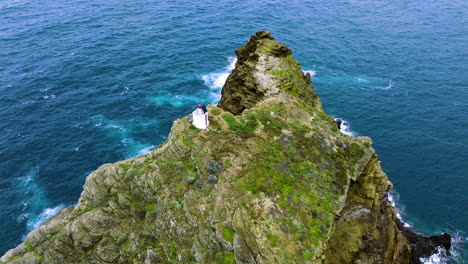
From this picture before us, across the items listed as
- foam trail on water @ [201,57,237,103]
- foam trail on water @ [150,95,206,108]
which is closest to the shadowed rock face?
foam trail on water @ [150,95,206,108]

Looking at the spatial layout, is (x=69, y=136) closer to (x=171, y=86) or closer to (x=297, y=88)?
(x=171, y=86)

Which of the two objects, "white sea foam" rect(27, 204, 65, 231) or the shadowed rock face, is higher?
the shadowed rock face

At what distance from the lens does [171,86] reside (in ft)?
290

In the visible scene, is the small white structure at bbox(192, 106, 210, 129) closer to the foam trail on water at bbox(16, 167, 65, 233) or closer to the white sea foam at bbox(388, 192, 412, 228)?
the foam trail on water at bbox(16, 167, 65, 233)

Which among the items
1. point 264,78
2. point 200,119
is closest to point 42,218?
point 200,119

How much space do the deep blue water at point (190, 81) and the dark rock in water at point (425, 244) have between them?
3.04 m

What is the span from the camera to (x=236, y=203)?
27.6 metres

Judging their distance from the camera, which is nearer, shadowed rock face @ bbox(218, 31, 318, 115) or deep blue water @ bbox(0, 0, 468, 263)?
shadowed rock face @ bbox(218, 31, 318, 115)

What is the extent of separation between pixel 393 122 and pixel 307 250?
6084 cm

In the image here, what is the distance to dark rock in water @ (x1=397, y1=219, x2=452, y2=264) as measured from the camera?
157 feet

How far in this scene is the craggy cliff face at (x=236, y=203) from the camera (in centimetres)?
2648

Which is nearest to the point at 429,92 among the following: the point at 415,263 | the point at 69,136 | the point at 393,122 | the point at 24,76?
the point at 393,122

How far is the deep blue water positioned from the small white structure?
126 ft

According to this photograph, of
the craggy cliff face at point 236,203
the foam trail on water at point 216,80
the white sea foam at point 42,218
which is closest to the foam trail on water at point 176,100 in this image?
the foam trail on water at point 216,80
